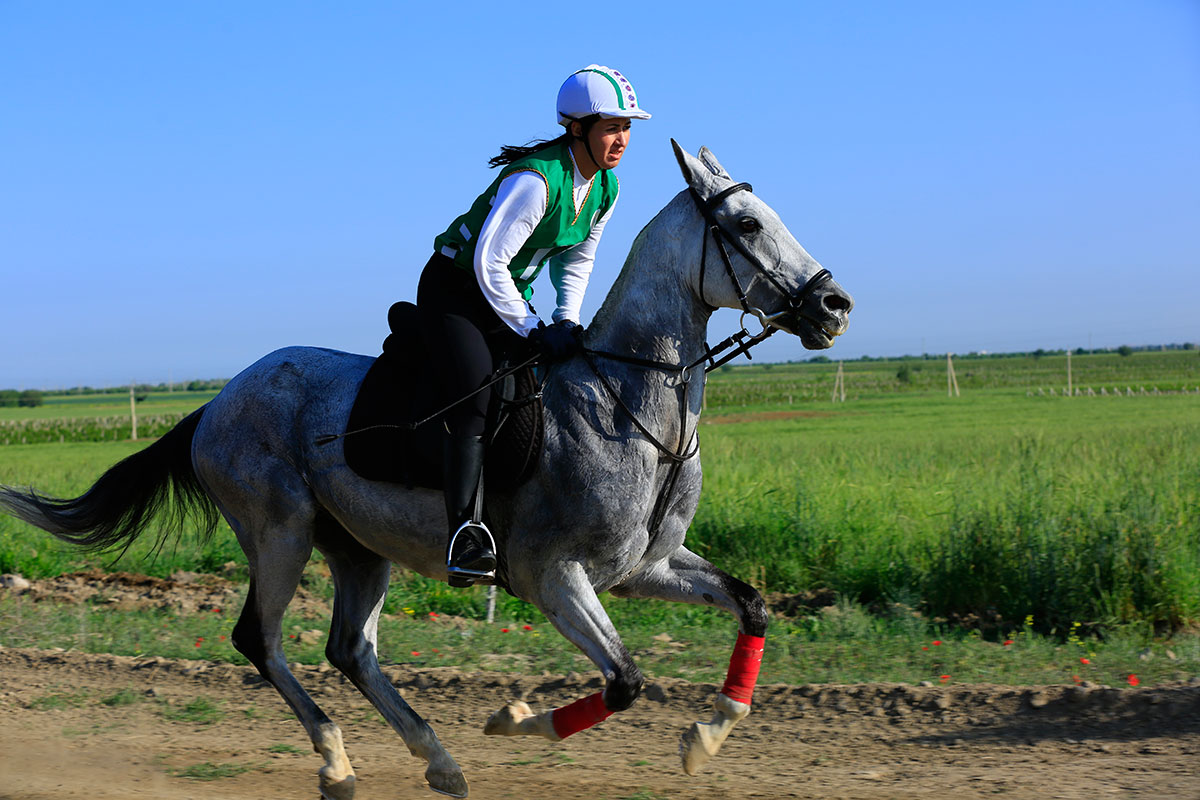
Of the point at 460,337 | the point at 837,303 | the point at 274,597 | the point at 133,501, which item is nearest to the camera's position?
the point at 837,303

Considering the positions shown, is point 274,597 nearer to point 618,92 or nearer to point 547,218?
point 547,218

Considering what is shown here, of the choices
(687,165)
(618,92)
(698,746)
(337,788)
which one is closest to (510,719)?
(698,746)

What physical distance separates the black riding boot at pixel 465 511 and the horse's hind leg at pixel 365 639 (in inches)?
38.5

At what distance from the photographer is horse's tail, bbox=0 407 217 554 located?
19.0 ft

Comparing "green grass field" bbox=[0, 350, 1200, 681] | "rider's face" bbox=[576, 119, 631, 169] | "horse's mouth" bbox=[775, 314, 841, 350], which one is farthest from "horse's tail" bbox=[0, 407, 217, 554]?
"green grass field" bbox=[0, 350, 1200, 681]

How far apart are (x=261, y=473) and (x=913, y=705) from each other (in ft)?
12.5

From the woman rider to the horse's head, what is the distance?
1.36 feet

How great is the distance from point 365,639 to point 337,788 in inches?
29.3

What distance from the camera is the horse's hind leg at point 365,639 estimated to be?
4750 millimetres

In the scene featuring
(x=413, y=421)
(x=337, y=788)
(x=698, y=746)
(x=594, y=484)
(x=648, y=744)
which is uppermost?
(x=413, y=421)

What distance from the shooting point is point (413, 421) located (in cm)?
455

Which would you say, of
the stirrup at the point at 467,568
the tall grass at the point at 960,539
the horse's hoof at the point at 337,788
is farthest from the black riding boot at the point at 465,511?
the tall grass at the point at 960,539

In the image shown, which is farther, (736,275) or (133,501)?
(133,501)

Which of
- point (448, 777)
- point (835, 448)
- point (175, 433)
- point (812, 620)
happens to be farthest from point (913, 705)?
point (835, 448)
